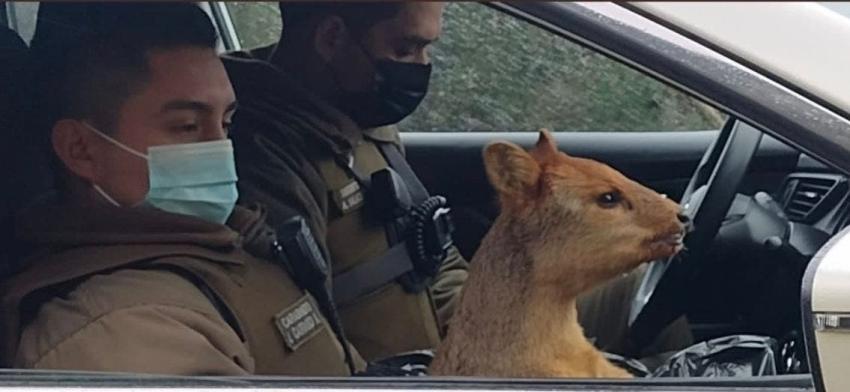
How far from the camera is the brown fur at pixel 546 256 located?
2.39 meters

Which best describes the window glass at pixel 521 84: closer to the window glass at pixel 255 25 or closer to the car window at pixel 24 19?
the window glass at pixel 255 25

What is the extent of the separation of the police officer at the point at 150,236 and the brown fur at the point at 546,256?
204 millimetres

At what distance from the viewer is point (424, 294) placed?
2.79 m

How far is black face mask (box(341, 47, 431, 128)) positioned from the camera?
9.07ft

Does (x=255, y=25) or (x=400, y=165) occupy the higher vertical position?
(x=255, y=25)

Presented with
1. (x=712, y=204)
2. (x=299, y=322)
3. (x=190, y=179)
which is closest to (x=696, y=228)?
(x=712, y=204)

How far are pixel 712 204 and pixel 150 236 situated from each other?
1.03 metres

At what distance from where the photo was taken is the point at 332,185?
9.24 ft

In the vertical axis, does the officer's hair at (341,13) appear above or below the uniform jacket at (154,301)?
above

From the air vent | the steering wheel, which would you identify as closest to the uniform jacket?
the steering wheel

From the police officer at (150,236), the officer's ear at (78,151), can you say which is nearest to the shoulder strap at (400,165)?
the police officer at (150,236)

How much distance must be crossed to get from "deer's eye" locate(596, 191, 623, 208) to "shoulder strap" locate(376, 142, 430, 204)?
435 millimetres

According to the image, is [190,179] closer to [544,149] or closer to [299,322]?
[299,322]

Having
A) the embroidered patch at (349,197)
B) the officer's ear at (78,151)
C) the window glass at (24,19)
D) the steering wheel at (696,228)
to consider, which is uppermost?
the window glass at (24,19)
